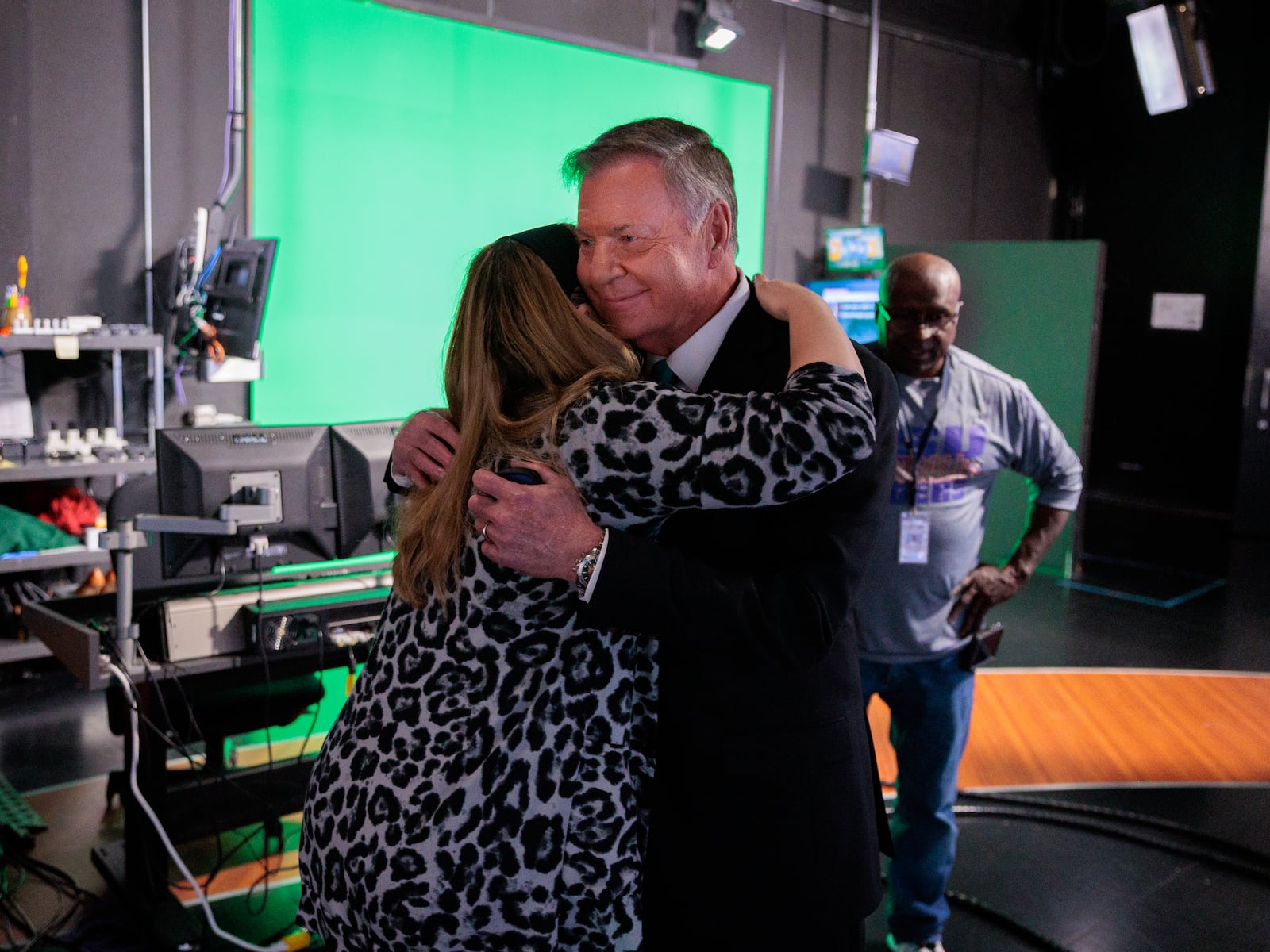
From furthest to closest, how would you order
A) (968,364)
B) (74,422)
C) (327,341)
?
(327,341)
(74,422)
(968,364)

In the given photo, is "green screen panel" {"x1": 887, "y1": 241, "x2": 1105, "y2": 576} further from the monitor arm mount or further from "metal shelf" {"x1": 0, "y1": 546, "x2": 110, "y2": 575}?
the monitor arm mount

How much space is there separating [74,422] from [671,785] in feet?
14.8

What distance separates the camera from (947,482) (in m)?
2.56

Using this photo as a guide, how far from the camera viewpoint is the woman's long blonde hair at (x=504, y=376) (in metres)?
1.20

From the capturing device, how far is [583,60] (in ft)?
21.8

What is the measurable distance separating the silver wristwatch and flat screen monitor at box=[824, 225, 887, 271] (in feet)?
21.8

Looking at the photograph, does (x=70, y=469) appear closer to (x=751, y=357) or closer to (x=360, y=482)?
(x=360, y=482)

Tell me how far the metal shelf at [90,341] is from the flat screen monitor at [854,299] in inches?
177

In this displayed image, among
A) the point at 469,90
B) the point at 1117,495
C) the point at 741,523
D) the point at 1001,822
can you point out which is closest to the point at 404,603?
the point at 741,523

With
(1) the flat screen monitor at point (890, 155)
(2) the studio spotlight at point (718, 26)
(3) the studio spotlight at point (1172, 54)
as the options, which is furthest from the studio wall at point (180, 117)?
(3) the studio spotlight at point (1172, 54)

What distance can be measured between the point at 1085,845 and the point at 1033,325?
14.6ft

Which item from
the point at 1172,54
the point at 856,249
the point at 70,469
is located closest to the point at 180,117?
the point at 70,469

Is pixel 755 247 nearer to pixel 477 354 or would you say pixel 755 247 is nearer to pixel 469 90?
pixel 469 90

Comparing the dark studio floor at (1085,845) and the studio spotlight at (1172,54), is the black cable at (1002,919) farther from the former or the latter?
the studio spotlight at (1172,54)
